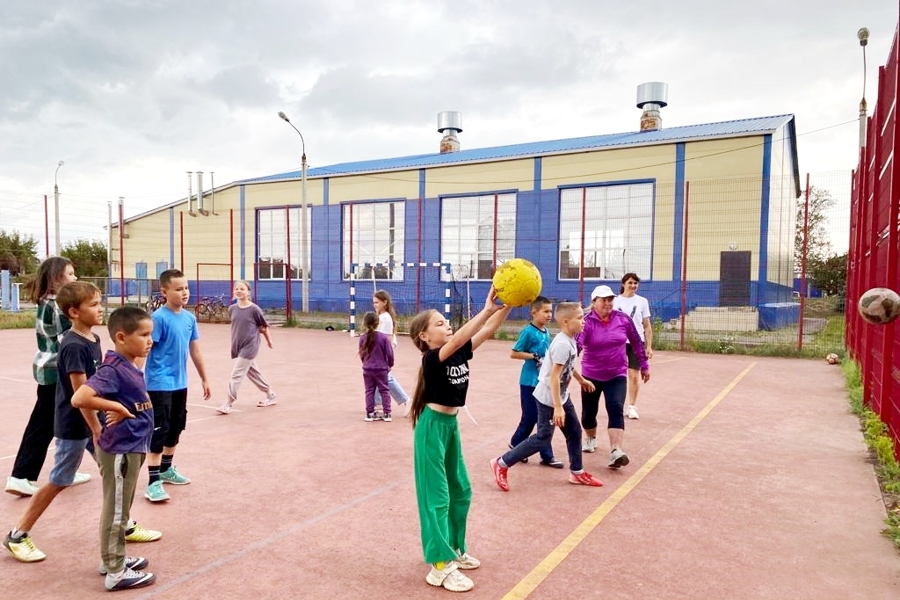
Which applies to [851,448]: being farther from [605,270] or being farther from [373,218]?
[373,218]

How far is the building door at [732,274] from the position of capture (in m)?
19.3

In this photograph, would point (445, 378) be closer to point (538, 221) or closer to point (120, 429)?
point (120, 429)

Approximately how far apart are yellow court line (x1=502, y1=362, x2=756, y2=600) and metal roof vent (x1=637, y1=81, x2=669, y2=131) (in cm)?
2157

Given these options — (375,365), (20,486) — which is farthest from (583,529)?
(20,486)

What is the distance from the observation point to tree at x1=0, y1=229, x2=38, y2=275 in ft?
147

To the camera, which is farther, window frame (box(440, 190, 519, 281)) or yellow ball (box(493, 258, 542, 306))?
window frame (box(440, 190, 519, 281))

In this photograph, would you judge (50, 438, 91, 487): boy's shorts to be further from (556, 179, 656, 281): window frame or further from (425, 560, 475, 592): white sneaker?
(556, 179, 656, 281): window frame

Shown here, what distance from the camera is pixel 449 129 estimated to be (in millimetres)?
31969

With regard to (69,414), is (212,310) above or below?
below

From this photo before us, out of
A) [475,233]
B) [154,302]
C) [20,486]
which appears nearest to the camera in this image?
→ [20,486]

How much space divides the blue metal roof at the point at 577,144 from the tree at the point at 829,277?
542 cm

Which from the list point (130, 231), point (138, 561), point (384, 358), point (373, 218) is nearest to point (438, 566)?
point (138, 561)

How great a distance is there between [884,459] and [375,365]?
517cm

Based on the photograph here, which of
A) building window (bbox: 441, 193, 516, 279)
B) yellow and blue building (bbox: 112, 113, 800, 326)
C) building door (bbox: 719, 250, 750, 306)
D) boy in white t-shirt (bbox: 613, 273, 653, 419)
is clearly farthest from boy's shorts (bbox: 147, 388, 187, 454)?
building window (bbox: 441, 193, 516, 279)
